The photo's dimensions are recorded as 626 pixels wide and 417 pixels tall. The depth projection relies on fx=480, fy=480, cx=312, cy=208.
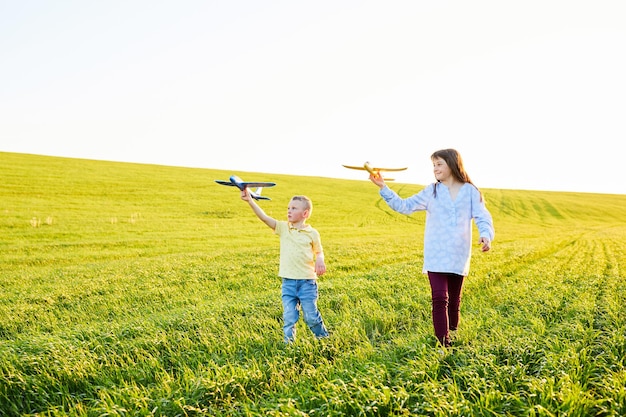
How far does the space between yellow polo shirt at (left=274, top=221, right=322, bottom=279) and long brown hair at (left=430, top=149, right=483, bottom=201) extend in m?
1.66

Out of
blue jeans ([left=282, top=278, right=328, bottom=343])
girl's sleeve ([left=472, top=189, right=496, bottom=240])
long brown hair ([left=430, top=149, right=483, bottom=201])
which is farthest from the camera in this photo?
blue jeans ([left=282, top=278, right=328, bottom=343])

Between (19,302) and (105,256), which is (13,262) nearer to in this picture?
(105,256)

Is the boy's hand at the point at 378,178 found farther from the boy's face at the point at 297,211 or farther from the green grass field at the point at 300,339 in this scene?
the green grass field at the point at 300,339

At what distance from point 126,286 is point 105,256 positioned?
29.5 ft

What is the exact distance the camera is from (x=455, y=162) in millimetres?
5809

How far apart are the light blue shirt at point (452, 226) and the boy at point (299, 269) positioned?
3.62 ft

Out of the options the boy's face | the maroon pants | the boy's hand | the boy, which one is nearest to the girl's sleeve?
the maroon pants

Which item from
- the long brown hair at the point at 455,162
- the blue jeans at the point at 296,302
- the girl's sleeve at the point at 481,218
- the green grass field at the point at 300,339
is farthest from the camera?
the blue jeans at the point at 296,302

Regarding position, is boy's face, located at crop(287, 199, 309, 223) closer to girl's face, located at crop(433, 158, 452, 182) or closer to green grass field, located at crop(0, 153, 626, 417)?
green grass field, located at crop(0, 153, 626, 417)

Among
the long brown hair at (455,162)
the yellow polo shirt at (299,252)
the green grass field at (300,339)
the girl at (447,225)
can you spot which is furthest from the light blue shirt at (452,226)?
the yellow polo shirt at (299,252)

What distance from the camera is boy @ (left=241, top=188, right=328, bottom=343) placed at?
6.00 meters

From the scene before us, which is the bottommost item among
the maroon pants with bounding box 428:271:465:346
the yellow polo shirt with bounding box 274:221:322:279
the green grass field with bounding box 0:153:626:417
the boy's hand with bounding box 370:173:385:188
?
the green grass field with bounding box 0:153:626:417

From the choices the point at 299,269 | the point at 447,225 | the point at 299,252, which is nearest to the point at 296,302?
the point at 299,269

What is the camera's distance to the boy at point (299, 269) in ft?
19.7
